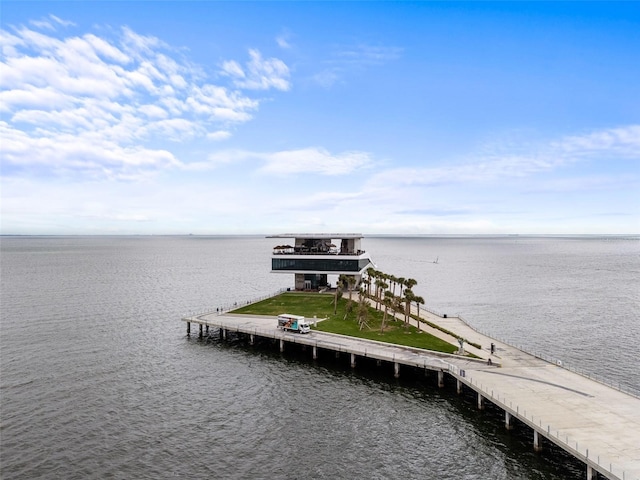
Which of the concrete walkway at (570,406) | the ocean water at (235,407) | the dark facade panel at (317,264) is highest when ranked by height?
the dark facade panel at (317,264)

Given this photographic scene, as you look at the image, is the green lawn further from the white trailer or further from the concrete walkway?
the concrete walkway

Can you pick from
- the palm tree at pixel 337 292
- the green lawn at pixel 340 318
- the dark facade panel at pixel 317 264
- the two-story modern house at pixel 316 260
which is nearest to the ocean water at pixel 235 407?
the green lawn at pixel 340 318

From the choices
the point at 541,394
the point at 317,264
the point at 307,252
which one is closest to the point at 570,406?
the point at 541,394

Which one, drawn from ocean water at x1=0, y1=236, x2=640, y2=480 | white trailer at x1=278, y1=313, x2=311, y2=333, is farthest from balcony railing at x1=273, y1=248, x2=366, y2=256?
white trailer at x1=278, y1=313, x2=311, y2=333

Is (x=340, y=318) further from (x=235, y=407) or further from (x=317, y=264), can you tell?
(x=235, y=407)

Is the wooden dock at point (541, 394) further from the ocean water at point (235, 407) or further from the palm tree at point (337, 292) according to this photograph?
the palm tree at point (337, 292)

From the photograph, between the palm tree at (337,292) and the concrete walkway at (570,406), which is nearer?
the concrete walkway at (570,406)

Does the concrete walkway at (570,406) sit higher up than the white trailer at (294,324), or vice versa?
the white trailer at (294,324)
